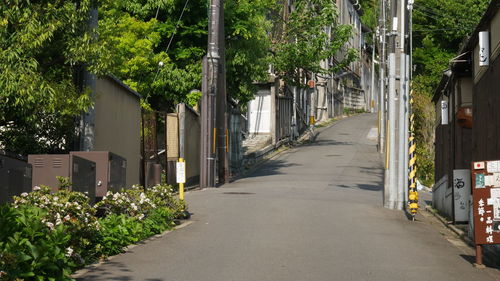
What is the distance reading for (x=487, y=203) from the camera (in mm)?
11531

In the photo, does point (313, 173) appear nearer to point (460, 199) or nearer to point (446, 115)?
point (446, 115)

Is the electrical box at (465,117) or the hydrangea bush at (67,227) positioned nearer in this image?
the hydrangea bush at (67,227)

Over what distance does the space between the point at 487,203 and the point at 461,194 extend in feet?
20.3

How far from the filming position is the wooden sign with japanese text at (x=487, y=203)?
11469 mm

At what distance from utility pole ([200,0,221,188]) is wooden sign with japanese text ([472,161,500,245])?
17299mm

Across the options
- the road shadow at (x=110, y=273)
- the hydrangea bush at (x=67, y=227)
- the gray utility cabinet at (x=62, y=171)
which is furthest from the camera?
the gray utility cabinet at (x=62, y=171)

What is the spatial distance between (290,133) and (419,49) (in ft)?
41.0

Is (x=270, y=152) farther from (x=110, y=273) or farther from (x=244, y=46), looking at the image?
(x=110, y=273)

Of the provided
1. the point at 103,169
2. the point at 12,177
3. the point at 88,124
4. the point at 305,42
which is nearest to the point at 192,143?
the point at 88,124

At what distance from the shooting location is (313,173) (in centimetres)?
3453

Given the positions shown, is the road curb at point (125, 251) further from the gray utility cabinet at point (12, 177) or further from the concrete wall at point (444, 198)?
the concrete wall at point (444, 198)

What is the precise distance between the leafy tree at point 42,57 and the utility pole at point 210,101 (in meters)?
9.83

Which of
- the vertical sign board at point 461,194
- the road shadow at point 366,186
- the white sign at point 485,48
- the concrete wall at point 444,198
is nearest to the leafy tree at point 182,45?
the road shadow at point 366,186

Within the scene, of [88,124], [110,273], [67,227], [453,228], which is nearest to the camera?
[110,273]
